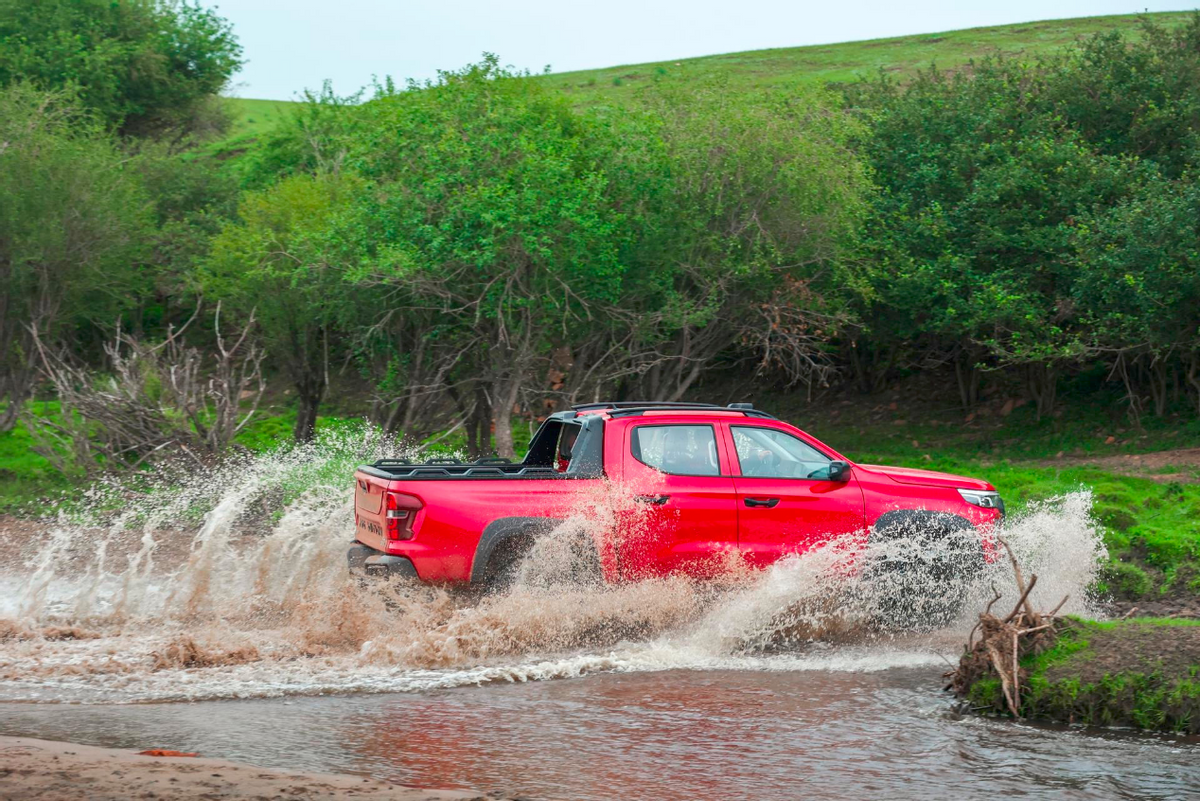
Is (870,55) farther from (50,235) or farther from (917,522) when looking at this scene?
(917,522)

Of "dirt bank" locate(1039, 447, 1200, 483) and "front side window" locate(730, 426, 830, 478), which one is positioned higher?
"front side window" locate(730, 426, 830, 478)

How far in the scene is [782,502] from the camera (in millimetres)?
9094

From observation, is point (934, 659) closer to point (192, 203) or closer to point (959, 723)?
point (959, 723)

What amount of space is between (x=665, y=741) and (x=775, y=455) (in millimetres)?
3372

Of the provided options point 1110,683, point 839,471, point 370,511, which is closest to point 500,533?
point 370,511

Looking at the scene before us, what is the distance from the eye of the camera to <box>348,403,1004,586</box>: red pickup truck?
8375 mm

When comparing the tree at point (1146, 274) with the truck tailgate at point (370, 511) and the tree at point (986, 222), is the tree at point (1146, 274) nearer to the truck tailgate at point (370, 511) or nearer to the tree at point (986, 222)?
the tree at point (986, 222)

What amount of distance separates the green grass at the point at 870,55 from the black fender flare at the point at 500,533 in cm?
3861

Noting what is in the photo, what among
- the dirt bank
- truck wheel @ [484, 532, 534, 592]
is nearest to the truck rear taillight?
truck wheel @ [484, 532, 534, 592]

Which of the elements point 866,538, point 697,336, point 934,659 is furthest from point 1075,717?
point 697,336

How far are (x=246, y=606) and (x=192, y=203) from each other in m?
25.1

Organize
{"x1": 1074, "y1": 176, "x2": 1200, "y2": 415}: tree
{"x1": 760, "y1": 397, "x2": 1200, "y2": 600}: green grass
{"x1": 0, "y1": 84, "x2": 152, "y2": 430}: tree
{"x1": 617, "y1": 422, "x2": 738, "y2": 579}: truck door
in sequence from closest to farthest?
1. {"x1": 617, "y1": 422, "x2": 738, "y2": 579}: truck door
2. {"x1": 760, "y1": 397, "x2": 1200, "y2": 600}: green grass
3. {"x1": 1074, "y1": 176, "x2": 1200, "y2": 415}: tree
4. {"x1": 0, "y1": 84, "x2": 152, "y2": 430}: tree

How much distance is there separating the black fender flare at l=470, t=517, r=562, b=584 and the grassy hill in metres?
39.0

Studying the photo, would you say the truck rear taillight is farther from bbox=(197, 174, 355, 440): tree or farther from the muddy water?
bbox=(197, 174, 355, 440): tree
